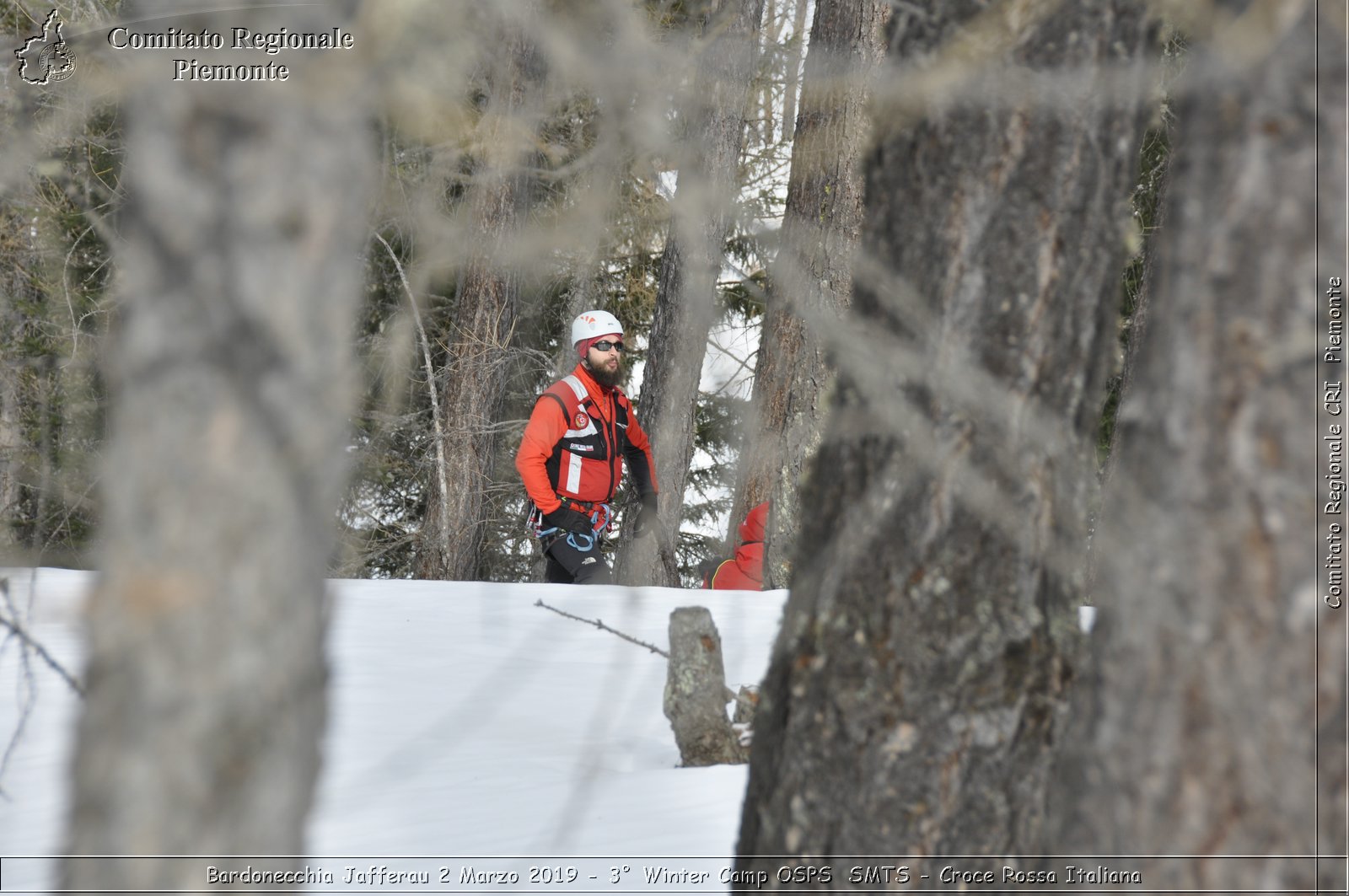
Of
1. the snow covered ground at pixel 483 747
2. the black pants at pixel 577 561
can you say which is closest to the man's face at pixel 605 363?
the black pants at pixel 577 561

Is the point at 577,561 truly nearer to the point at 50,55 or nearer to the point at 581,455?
the point at 581,455

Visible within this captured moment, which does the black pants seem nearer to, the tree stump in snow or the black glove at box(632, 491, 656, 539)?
the black glove at box(632, 491, 656, 539)

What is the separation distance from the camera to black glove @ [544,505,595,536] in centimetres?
645

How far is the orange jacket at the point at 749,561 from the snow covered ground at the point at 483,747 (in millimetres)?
2091

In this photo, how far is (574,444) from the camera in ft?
21.0

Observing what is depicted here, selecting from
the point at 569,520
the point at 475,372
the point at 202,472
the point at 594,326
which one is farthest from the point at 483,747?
the point at 475,372

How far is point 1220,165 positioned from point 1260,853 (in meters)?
0.87

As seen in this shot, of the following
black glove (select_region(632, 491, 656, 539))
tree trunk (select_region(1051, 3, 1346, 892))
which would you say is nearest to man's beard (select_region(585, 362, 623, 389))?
black glove (select_region(632, 491, 656, 539))

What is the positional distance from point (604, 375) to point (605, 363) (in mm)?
76

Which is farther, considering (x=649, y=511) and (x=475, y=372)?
(x=475, y=372)

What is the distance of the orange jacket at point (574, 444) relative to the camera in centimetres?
625

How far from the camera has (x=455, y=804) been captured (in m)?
2.60

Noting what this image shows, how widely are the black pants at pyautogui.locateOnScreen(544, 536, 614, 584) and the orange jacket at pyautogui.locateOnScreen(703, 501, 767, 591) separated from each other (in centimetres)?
95

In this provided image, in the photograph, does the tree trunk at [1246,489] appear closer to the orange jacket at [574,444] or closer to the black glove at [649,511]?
the orange jacket at [574,444]
